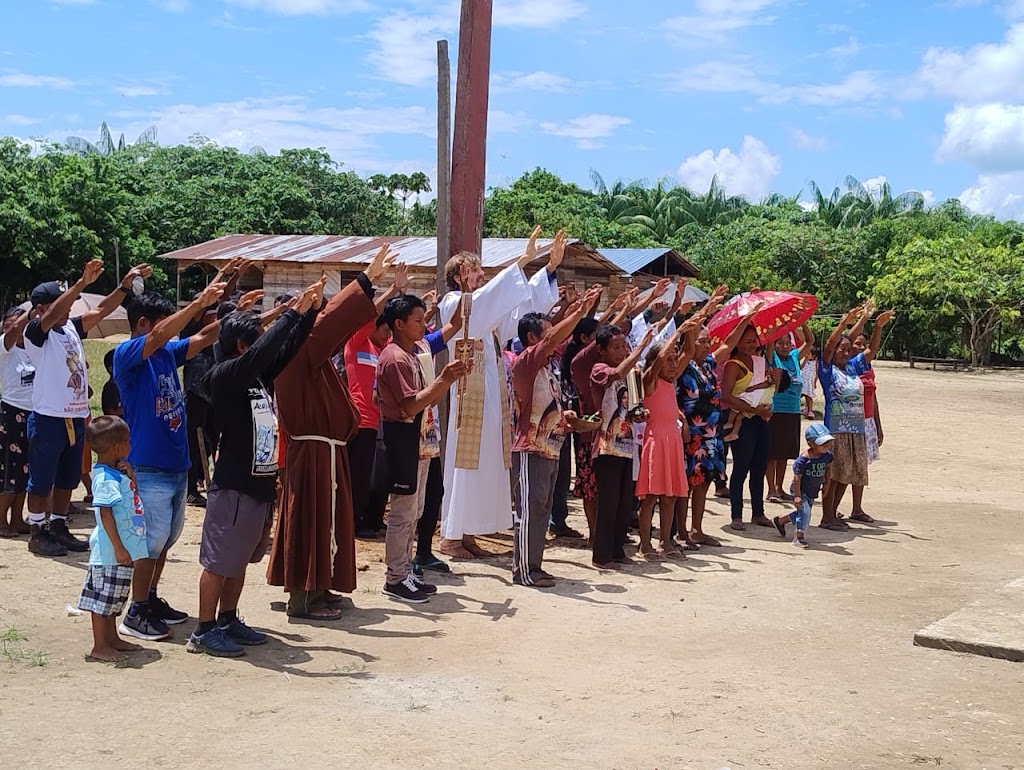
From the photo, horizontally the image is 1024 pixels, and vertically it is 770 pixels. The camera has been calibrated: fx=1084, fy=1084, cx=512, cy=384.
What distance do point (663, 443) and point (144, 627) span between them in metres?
4.07

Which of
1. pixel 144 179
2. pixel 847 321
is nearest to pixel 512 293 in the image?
pixel 847 321

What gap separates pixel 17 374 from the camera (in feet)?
25.2

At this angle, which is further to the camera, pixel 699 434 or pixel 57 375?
pixel 699 434

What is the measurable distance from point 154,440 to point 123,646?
1029 mm

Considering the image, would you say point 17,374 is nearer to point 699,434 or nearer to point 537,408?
point 537,408

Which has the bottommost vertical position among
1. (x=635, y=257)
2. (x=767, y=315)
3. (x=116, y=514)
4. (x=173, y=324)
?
(x=116, y=514)

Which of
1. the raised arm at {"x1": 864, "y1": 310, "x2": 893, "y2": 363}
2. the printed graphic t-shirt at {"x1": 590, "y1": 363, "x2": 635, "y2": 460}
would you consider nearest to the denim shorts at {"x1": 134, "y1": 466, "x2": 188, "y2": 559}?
the printed graphic t-shirt at {"x1": 590, "y1": 363, "x2": 635, "y2": 460}

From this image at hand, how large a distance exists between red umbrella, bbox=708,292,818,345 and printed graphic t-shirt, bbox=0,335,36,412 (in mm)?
5562

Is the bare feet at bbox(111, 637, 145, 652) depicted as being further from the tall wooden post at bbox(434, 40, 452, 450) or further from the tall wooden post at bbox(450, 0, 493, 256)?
the tall wooden post at bbox(450, 0, 493, 256)

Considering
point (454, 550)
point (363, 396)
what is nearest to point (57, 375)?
point (363, 396)

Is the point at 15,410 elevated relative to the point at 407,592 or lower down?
elevated

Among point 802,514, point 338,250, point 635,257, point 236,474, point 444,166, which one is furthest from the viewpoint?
point 635,257

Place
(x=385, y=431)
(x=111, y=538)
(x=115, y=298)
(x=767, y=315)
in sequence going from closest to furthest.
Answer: (x=111, y=538), (x=115, y=298), (x=385, y=431), (x=767, y=315)

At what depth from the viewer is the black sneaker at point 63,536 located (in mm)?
7512
